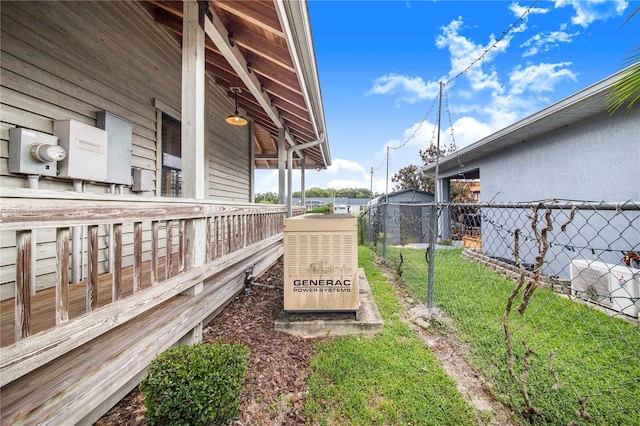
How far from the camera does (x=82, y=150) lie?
2.70 m

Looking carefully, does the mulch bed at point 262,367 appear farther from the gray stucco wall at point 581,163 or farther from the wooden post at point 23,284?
the gray stucco wall at point 581,163

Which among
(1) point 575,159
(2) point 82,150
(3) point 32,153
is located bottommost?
(3) point 32,153

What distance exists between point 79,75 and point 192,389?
128 inches

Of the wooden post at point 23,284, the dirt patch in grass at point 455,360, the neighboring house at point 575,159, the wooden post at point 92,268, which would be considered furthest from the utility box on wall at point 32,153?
the neighboring house at point 575,159

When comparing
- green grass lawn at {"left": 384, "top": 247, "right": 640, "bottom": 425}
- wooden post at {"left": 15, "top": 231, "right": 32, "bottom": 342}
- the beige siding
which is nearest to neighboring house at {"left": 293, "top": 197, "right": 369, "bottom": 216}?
the beige siding

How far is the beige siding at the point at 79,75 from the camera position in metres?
2.26

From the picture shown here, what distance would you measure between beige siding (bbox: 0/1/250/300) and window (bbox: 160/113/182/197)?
27 centimetres

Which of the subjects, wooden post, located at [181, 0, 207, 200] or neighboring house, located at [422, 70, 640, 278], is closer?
wooden post, located at [181, 0, 207, 200]

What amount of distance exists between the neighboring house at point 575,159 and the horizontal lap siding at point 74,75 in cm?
441

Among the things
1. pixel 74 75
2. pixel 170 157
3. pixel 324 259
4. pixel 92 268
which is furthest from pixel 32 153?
pixel 324 259

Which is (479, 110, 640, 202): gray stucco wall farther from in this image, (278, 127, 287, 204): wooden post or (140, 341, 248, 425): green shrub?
(140, 341, 248, 425): green shrub

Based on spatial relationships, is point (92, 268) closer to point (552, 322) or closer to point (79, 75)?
point (79, 75)

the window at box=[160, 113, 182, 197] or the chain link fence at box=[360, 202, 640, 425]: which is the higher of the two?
the window at box=[160, 113, 182, 197]

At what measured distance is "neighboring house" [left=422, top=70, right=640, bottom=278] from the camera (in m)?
4.15
